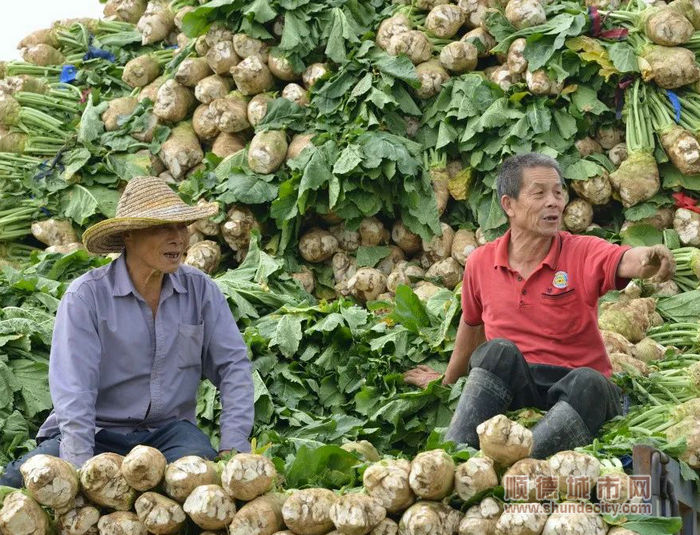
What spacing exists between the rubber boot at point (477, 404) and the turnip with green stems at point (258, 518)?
103cm

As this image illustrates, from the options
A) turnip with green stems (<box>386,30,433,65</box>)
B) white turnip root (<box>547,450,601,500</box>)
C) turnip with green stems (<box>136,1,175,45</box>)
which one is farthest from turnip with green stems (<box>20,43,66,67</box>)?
white turnip root (<box>547,450,601,500</box>)

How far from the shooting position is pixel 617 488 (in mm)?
3691

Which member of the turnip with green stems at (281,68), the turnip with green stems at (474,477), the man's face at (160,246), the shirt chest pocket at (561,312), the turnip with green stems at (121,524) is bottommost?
the shirt chest pocket at (561,312)

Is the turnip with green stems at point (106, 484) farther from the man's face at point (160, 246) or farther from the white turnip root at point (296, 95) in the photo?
the white turnip root at point (296, 95)

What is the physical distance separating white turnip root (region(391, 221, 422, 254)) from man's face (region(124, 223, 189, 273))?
2810 mm

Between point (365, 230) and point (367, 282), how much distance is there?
0.38m

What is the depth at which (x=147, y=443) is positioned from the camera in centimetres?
469

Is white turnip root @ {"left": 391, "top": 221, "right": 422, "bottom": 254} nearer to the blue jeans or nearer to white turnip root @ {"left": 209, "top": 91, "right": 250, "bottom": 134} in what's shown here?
white turnip root @ {"left": 209, "top": 91, "right": 250, "bottom": 134}

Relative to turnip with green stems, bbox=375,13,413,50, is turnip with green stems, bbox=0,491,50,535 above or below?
below

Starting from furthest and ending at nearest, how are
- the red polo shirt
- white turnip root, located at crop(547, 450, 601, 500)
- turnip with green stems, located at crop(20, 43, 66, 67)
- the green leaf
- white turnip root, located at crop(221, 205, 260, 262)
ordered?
1. turnip with green stems, located at crop(20, 43, 66, 67)
2. white turnip root, located at crop(221, 205, 260, 262)
3. the green leaf
4. the red polo shirt
5. white turnip root, located at crop(547, 450, 601, 500)

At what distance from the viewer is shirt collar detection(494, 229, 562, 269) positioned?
5.02 meters

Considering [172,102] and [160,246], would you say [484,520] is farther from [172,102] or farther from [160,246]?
[172,102]

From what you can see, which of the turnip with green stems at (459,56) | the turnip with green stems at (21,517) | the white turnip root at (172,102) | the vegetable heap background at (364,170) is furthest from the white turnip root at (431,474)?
the white turnip root at (172,102)

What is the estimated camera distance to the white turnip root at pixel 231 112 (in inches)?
311
